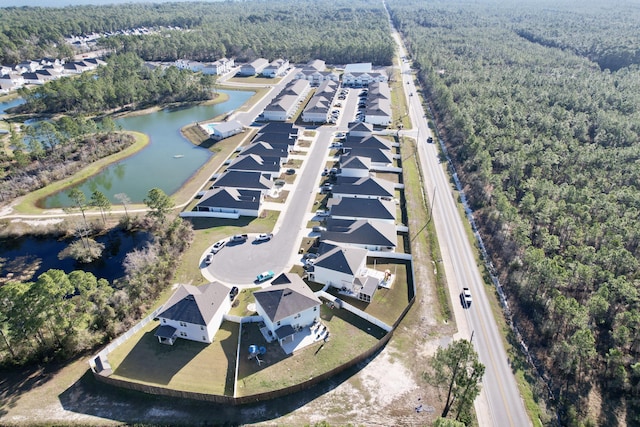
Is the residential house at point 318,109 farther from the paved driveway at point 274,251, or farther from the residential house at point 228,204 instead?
the residential house at point 228,204

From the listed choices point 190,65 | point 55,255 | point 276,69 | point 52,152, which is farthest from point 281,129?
point 190,65

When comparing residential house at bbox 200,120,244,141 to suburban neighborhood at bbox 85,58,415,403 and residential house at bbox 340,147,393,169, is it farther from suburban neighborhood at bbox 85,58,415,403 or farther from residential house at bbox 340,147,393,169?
residential house at bbox 340,147,393,169

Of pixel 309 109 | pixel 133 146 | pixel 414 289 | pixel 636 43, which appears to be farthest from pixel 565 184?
pixel 636 43

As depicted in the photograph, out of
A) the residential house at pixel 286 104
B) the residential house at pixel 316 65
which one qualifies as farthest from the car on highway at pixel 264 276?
the residential house at pixel 316 65

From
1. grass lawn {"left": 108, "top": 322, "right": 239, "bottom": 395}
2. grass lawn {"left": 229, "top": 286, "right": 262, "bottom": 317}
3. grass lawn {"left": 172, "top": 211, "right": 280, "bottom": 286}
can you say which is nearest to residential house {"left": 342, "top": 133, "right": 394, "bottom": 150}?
grass lawn {"left": 172, "top": 211, "right": 280, "bottom": 286}

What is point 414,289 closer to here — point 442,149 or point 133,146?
point 442,149

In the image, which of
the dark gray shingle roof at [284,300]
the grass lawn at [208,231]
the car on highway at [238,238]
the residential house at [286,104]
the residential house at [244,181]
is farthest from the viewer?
the residential house at [286,104]
